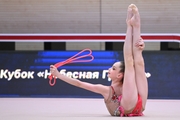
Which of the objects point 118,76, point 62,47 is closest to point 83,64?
point 62,47

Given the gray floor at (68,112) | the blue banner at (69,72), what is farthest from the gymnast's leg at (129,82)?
the blue banner at (69,72)

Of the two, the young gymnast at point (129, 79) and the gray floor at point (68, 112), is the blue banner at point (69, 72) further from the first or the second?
the young gymnast at point (129, 79)

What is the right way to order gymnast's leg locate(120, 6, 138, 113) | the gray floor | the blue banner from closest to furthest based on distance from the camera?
1. gymnast's leg locate(120, 6, 138, 113)
2. the gray floor
3. the blue banner

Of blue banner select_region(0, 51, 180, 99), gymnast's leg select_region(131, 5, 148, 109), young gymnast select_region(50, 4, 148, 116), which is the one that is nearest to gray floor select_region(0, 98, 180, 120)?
young gymnast select_region(50, 4, 148, 116)

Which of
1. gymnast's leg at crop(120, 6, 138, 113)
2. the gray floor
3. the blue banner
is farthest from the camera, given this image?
the blue banner

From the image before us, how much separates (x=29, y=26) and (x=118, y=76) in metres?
6.55

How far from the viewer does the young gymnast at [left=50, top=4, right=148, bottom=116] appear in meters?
5.19

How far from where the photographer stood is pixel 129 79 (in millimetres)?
5184

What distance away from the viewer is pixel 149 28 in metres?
11.5

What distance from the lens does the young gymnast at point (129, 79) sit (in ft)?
17.0

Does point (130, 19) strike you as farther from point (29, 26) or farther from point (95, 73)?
point (29, 26)

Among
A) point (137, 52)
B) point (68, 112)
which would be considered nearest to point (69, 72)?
point (68, 112)

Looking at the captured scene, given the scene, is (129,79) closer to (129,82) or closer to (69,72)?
(129,82)

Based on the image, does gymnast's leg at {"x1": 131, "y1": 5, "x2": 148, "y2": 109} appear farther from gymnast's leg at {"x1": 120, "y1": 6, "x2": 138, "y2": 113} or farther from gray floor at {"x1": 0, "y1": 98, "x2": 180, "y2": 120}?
gray floor at {"x1": 0, "y1": 98, "x2": 180, "y2": 120}
